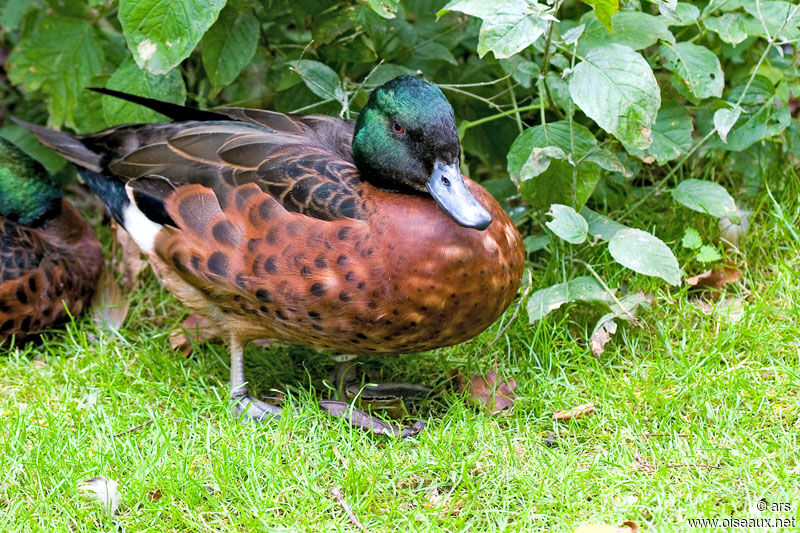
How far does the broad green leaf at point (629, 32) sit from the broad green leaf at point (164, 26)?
1.26 m

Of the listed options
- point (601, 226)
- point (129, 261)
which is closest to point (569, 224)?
point (601, 226)

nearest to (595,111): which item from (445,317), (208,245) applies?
(445,317)

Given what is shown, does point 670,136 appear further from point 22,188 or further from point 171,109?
point 22,188

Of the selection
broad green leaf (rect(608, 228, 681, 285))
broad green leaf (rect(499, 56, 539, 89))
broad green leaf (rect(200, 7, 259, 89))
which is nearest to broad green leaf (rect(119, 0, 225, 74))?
broad green leaf (rect(200, 7, 259, 89))

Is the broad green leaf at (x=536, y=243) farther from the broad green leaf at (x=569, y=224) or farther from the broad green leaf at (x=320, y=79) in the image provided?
the broad green leaf at (x=320, y=79)

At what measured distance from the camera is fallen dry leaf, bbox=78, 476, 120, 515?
7.86 ft

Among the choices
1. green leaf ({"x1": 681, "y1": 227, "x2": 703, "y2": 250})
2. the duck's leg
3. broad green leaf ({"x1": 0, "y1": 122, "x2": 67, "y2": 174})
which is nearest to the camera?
the duck's leg

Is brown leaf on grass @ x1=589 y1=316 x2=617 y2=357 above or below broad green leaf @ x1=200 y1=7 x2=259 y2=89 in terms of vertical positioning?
below

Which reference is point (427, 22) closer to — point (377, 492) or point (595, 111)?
point (595, 111)

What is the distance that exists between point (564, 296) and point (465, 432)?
680mm

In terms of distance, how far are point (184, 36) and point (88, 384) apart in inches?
48.6

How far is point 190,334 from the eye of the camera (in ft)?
11.2

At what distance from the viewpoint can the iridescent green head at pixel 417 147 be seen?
8.41ft

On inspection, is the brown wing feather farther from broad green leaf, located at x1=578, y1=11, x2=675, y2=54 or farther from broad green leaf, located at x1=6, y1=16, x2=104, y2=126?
broad green leaf, located at x1=578, y1=11, x2=675, y2=54
